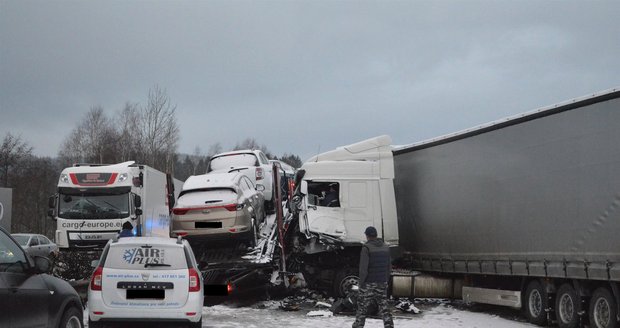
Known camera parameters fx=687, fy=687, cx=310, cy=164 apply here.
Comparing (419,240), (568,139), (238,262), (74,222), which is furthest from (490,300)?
(74,222)

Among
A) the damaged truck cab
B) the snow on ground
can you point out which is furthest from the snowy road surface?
the damaged truck cab

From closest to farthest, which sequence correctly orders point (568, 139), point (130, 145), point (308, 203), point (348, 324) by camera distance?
point (568, 139) < point (348, 324) < point (308, 203) < point (130, 145)

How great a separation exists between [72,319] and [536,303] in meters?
9.02

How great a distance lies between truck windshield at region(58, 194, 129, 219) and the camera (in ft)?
62.7

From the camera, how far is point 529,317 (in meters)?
13.5

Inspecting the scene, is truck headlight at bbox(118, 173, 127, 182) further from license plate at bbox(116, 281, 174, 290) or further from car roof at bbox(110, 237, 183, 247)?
license plate at bbox(116, 281, 174, 290)

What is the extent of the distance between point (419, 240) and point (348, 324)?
463 cm

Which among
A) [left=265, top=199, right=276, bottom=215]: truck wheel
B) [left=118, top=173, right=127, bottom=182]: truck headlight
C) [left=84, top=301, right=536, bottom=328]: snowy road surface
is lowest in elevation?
[left=84, top=301, right=536, bottom=328]: snowy road surface

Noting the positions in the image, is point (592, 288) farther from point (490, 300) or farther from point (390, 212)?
point (390, 212)

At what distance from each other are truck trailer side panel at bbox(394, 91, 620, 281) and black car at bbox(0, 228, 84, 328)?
789 cm

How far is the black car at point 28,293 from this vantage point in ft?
20.7

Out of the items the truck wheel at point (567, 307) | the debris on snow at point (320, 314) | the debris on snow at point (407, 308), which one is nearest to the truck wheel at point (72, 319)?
the debris on snow at point (320, 314)

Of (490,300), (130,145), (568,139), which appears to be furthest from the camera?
(130,145)

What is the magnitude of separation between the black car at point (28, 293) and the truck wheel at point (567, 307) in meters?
8.37
